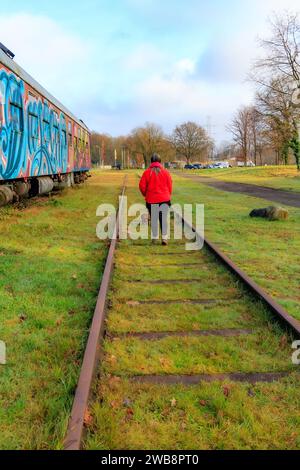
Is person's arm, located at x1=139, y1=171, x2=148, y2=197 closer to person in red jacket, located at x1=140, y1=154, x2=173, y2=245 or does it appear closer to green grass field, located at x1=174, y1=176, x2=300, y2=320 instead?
person in red jacket, located at x1=140, y1=154, x2=173, y2=245

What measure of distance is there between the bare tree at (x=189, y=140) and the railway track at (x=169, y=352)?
310 feet

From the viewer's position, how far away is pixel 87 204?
51.5ft

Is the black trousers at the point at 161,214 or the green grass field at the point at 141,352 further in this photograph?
the black trousers at the point at 161,214

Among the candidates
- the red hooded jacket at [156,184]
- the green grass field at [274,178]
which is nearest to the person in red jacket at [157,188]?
the red hooded jacket at [156,184]

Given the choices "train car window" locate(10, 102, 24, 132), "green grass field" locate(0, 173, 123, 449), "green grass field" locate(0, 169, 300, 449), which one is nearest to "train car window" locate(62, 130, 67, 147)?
"train car window" locate(10, 102, 24, 132)

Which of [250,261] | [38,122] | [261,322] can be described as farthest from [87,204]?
[261,322]

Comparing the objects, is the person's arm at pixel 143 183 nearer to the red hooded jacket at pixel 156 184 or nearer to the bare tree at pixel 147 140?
the red hooded jacket at pixel 156 184

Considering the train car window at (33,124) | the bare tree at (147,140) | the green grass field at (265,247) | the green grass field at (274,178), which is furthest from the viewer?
the bare tree at (147,140)

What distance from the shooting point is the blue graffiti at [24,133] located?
8.87m

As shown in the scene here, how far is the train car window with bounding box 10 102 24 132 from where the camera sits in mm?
9461

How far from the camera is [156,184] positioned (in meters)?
8.21

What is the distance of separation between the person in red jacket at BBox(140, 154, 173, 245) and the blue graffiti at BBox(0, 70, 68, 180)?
3134mm

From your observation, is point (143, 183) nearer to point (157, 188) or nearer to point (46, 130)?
point (157, 188)

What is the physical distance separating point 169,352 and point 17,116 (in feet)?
26.1
